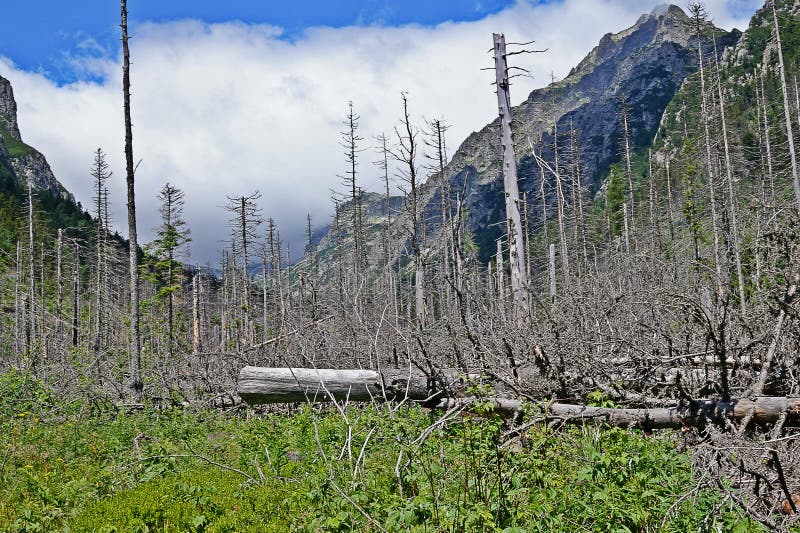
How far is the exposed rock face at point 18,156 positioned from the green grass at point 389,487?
306 ft

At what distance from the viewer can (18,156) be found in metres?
95.1

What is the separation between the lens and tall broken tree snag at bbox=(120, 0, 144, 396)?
1295 centimetres

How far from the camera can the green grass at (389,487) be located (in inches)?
147

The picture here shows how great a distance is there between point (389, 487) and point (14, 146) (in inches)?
4746

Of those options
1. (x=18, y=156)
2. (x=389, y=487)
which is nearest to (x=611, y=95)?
Answer: (x=18, y=156)

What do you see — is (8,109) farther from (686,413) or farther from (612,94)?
(686,413)

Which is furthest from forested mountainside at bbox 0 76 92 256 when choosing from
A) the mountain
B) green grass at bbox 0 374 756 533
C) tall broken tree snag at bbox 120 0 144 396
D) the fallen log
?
the mountain

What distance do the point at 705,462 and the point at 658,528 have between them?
152 cm

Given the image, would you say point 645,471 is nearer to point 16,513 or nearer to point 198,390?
point 16,513

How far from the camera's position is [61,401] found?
41.0ft

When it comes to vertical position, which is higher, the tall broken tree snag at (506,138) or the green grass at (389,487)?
the tall broken tree snag at (506,138)

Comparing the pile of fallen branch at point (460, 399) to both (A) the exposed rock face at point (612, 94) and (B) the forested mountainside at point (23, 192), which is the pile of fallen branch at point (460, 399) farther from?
(A) the exposed rock face at point (612, 94)

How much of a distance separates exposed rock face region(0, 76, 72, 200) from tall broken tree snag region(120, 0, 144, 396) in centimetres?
8411

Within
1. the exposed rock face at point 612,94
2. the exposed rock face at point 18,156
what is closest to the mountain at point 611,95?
the exposed rock face at point 612,94
